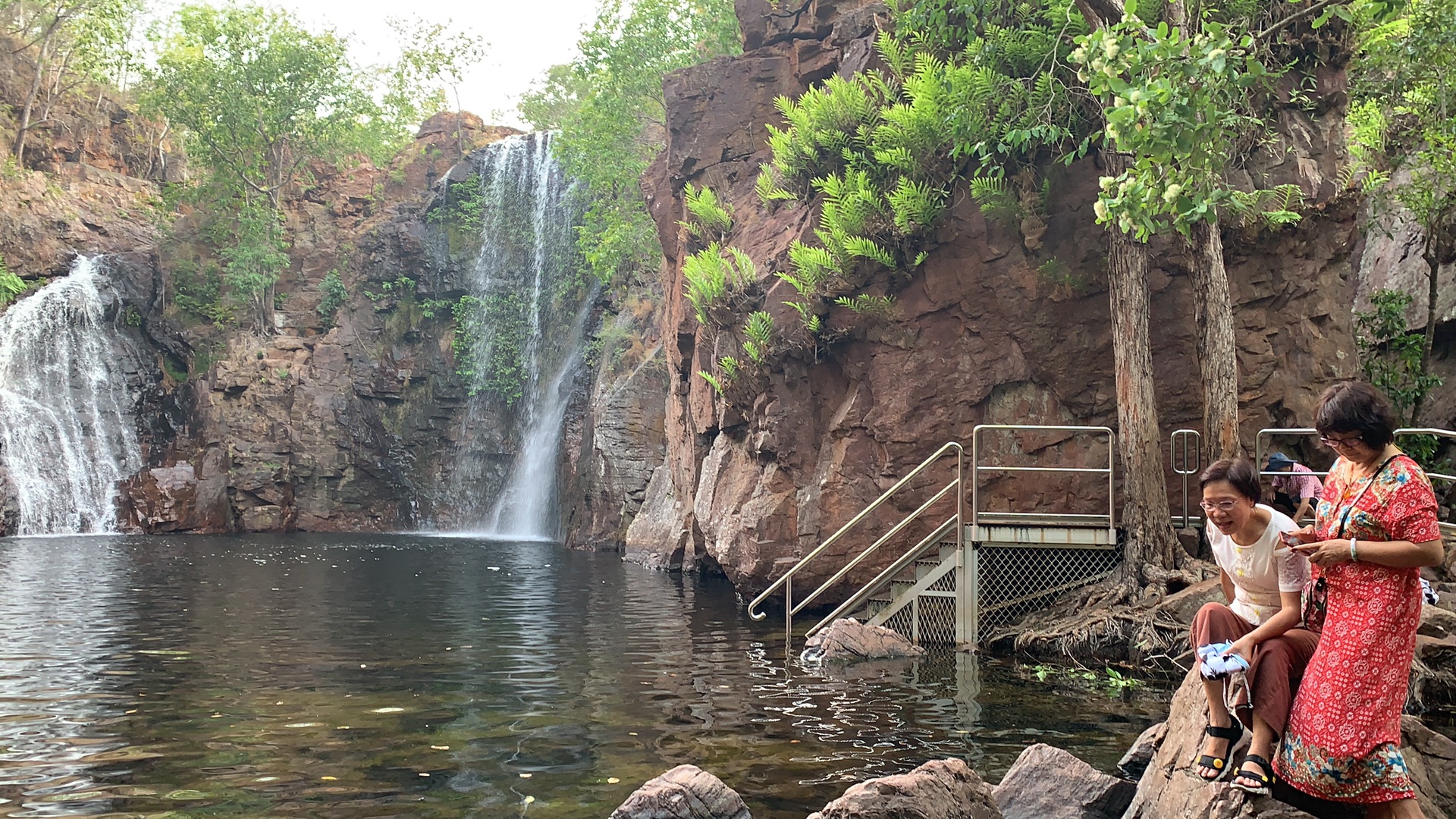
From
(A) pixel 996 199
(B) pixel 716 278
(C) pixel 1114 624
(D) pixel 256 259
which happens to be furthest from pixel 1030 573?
(D) pixel 256 259

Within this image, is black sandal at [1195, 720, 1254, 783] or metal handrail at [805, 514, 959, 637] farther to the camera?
metal handrail at [805, 514, 959, 637]

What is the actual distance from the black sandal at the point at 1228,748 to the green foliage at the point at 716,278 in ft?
40.0

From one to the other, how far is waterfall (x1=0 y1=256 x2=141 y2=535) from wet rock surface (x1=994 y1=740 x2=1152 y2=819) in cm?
3083

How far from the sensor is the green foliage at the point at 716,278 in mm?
16484


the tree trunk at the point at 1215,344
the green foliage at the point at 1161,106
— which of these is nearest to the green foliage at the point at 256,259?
the tree trunk at the point at 1215,344

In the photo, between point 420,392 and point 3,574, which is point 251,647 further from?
point 420,392

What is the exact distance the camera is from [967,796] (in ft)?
17.6

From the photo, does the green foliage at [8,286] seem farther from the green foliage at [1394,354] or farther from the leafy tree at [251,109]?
the green foliage at [1394,354]

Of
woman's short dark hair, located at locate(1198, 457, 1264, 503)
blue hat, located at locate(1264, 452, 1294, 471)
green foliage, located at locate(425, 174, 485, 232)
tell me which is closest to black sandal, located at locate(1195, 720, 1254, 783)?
woman's short dark hair, located at locate(1198, 457, 1264, 503)

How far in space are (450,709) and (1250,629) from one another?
587 cm

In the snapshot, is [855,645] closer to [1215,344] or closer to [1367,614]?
[1215,344]

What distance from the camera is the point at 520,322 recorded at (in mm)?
37125

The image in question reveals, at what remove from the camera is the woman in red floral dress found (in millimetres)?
4117

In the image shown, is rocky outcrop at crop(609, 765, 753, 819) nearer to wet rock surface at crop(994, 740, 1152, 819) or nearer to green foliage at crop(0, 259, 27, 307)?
wet rock surface at crop(994, 740, 1152, 819)
